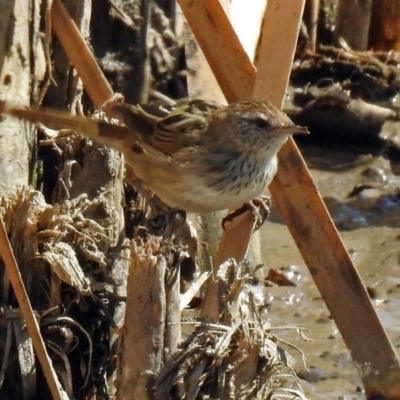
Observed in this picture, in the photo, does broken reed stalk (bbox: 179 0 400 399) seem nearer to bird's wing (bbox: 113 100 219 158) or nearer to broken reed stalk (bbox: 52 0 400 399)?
broken reed stalk (bbox: 52 0 400 399)

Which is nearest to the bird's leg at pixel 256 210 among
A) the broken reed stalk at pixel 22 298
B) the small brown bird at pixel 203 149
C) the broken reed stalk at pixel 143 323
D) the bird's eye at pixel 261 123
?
the small brown bird at pixel 203 149

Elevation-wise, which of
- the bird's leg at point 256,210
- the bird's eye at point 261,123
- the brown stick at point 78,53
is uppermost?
the brown stick at point 78,53

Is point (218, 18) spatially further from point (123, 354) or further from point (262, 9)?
point (262, 9)

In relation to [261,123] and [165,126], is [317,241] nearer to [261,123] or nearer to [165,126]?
[261,123]

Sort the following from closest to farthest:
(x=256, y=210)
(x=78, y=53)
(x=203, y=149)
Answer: (x=256, y=210), (x=203, y=149), (x=78, y=53)

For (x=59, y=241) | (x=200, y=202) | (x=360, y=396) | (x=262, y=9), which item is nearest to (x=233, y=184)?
(x=200, y=202)

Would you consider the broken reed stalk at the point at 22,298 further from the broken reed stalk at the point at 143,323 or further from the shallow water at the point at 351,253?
the shallow water at the point at 351,253

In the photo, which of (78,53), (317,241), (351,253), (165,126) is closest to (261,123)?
(165,126)
